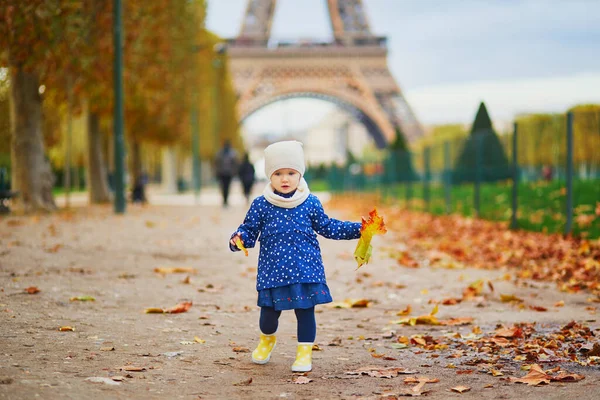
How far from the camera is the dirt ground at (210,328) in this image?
466cm

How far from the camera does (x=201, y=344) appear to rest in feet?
19.6

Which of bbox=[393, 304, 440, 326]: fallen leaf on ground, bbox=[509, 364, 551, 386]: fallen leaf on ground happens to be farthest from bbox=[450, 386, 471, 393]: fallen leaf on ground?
bbox=[393, 304, 440, 326]: fallen leaf on ground

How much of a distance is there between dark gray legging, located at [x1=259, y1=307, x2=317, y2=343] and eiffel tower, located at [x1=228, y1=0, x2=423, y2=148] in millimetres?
55449

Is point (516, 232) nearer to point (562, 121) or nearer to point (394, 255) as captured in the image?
point (562, 121)

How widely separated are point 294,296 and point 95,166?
23.8 metres

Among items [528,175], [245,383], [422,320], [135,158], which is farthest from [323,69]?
[245,383]

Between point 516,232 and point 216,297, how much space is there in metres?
7.76

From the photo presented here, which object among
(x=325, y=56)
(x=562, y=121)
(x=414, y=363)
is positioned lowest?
(x=414, y=363)

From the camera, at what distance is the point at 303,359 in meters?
5.22

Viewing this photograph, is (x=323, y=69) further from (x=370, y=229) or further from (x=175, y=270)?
(x=370, y=229)

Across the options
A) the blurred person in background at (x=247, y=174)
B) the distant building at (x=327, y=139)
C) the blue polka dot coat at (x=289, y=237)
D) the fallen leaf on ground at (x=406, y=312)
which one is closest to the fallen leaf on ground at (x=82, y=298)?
the fallen leaf on ground at (x=406, y=312)

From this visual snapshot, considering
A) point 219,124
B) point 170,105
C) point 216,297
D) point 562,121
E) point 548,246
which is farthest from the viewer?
point 219,124

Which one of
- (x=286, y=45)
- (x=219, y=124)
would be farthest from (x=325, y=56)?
(x=219, y=124)

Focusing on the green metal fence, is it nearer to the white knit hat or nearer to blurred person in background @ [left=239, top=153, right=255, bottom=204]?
blurred person in background @ [left=239, top=153, right=255, bottom=204]
